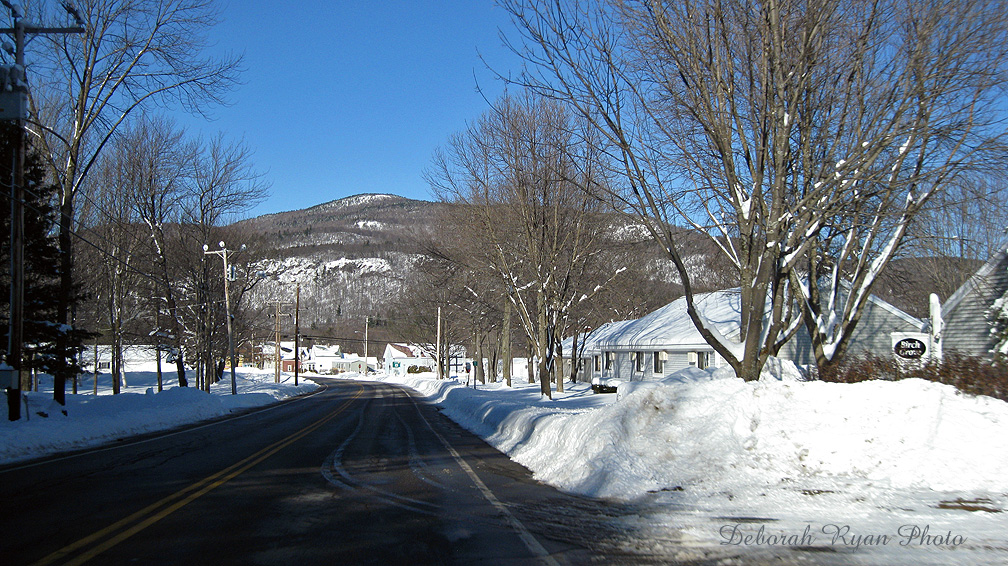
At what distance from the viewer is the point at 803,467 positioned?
8.77 meters

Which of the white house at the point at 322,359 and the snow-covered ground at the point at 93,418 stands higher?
the snow-covered ground at the point at 93,418

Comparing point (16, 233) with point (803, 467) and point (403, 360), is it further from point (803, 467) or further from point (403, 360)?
point (403, 360)

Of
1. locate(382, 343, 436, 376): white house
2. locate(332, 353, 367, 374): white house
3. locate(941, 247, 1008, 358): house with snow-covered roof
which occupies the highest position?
locate(941, 247, 1008, 358): house with snow-covered roof

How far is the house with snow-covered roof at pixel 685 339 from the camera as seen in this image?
95.6 ft

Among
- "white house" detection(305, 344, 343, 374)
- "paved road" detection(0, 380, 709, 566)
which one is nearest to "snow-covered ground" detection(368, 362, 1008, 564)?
"paved road" detection(0, 380, 709, 566)

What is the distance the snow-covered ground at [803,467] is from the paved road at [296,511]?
34.8 inches

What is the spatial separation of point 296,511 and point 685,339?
3065 centimetres

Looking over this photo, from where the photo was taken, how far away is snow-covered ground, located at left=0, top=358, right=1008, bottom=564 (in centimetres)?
611

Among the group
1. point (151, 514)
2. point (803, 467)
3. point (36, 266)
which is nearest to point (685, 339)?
point (803, 467)

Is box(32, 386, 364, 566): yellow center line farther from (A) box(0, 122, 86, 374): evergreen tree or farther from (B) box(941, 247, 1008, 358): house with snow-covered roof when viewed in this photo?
(B) box(941, 247, 1008, 358): house with snow-covered roof

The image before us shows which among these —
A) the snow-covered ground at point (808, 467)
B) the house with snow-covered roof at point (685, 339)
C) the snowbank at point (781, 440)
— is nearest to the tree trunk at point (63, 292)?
the snow-covered ground at point (808, 467)

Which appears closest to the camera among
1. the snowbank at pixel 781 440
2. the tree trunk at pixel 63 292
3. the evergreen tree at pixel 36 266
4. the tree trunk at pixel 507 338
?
the snowbank at pixel 781 440

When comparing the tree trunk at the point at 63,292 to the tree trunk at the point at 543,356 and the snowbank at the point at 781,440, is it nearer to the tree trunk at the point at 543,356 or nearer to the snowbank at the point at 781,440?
the tree trunk at the point at 543,356

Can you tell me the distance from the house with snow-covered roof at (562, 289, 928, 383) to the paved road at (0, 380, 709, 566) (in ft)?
53.8
